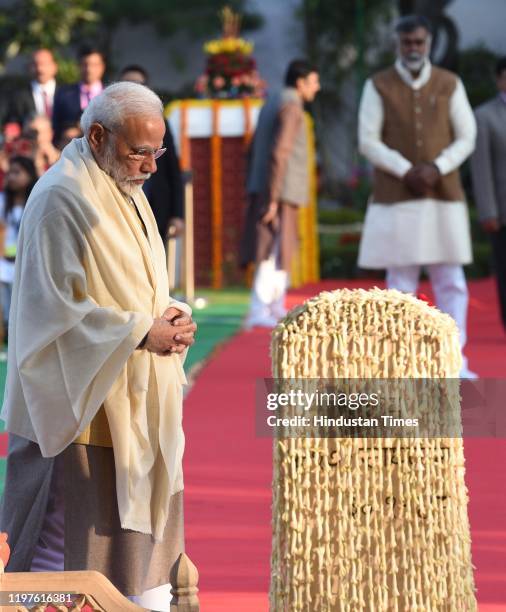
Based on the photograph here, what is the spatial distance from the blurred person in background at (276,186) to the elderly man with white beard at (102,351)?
738 centimetres

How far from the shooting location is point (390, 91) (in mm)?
8375

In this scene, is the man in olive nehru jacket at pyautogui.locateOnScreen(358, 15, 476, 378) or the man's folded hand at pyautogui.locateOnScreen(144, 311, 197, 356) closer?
the man's folded hand at pyautogui.locateOnScreen(144, 311, 197, 356)

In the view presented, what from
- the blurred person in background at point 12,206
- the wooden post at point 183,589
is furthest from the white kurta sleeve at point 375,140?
the wooden post at point 183,589

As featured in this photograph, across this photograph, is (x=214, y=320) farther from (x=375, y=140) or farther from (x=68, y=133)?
(x=375, y=140)

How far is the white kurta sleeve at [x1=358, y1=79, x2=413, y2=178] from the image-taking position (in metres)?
8.30

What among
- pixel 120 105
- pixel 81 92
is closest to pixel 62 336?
pixel 120 105

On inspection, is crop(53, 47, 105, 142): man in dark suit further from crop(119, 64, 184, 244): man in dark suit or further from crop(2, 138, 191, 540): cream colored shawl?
crop(2, 138, 191, 540): cream colored shawl

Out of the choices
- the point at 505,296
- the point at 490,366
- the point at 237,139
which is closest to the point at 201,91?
the point at 237,139

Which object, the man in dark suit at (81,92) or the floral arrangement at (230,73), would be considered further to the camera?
the floral arrangement at (230,73)

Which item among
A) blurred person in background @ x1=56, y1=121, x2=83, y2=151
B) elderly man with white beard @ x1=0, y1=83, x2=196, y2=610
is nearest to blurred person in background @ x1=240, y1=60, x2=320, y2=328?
blurred person in background @ x1=56, y1=121, x2=83, y2=151

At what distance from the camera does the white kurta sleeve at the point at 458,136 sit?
8.36 metres

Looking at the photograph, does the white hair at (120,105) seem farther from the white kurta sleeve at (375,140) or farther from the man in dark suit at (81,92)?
the man in dark suit at (81,92)

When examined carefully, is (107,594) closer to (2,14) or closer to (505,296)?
(505,296)

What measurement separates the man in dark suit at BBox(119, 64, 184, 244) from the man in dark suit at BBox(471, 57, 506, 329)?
236 centimetres
